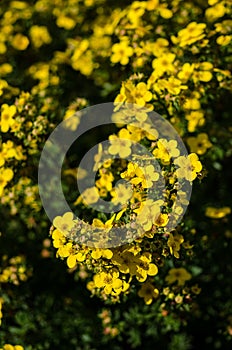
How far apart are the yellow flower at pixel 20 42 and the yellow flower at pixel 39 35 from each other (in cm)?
7

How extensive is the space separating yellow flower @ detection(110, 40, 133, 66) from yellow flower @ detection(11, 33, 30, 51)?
3.49 ft

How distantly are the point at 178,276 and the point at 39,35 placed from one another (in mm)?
2343

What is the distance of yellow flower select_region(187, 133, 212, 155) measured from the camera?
3.36 m

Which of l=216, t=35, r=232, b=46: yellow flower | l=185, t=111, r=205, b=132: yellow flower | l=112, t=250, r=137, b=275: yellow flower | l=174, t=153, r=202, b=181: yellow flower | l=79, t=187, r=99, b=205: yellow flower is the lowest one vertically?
l=79, t=187, r=99, b=205: yellow flower

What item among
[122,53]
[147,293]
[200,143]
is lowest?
[147,293]

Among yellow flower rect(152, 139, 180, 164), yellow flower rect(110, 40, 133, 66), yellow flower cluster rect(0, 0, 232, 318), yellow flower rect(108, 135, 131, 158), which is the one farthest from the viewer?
yellow flower rect(110, 40, 133, 66)

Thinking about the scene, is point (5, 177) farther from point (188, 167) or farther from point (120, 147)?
point (188, 167)

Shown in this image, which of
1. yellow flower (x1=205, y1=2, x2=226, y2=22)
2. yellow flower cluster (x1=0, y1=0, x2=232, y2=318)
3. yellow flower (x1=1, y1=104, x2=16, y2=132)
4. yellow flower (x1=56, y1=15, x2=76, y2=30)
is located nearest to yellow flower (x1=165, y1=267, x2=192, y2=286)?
yellow flower cluster (x1=0, y1=0, x2=232, y2=318)

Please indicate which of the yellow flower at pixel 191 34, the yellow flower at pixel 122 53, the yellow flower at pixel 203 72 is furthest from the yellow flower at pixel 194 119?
the yellow flower at pixel 122 53

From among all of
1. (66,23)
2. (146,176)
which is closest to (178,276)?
(146,176)

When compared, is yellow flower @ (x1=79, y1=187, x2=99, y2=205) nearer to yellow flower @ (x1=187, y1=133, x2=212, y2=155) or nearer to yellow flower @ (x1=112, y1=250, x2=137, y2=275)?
yellow flower @ (x1=187, y1=133, x2=212, y2=155)

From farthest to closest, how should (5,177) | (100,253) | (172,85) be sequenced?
(5,177) → (172,85) → (100,253)

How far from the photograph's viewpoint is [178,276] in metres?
3.16

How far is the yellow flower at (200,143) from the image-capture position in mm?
3359
